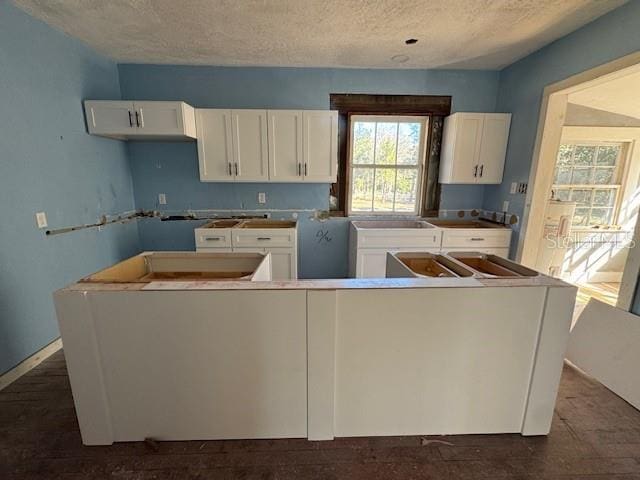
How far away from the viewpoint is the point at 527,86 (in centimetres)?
278

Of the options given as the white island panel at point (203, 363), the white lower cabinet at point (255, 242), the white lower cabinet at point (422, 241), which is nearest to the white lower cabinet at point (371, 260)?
the white lower cabinet at point (422, 241)

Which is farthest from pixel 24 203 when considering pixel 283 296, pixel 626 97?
pixel 626 97

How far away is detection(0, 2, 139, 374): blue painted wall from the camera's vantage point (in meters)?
1.85

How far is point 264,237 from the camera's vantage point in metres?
2.98

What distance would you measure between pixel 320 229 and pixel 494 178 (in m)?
2.08

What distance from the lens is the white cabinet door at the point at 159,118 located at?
2.62 m

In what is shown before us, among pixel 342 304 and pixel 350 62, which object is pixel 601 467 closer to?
pixel 342 304

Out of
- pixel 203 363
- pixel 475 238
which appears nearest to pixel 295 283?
pixel 203 363

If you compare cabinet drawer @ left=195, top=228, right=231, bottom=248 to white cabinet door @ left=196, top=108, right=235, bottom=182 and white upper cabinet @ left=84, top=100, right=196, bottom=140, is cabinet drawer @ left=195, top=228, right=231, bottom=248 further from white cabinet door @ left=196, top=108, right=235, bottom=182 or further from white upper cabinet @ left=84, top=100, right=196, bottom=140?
white upper cabinet @ left=84, top=100, right=196, bottom=140

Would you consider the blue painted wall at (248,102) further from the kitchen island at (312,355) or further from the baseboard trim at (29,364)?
the kitchen island at (312,355)

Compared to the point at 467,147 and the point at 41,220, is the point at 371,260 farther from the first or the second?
the point at 41,220

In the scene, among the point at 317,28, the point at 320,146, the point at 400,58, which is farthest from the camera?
the point at 320,146

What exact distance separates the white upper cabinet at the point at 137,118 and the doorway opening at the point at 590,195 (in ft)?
11.2

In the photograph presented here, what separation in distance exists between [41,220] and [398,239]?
10.1ft
